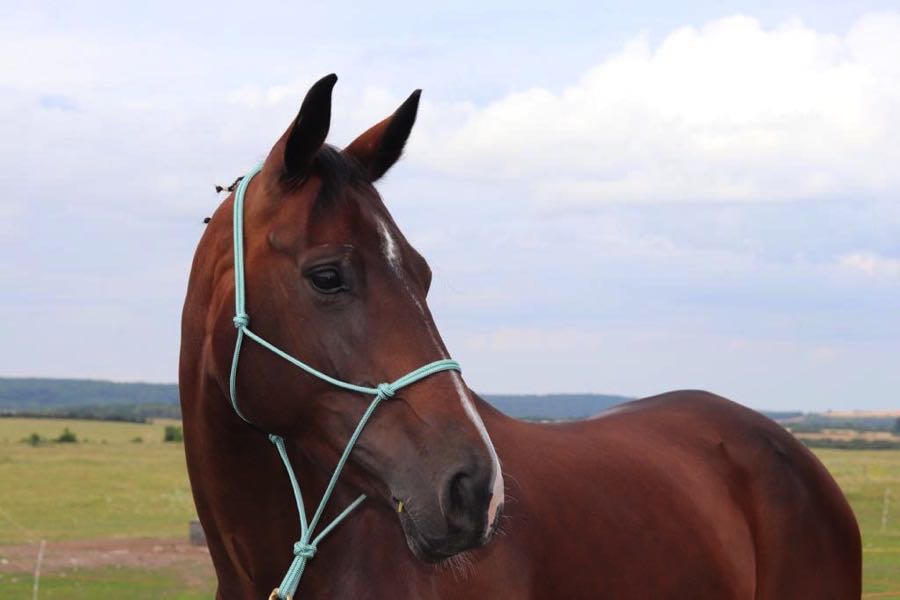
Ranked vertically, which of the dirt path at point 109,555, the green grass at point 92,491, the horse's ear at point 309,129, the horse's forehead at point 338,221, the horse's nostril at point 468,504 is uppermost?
the horse's ear at point 309,129

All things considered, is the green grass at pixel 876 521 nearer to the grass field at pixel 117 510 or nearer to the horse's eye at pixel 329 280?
the grass field at pixel 117 510

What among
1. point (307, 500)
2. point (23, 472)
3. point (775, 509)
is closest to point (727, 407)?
point (775, 509)

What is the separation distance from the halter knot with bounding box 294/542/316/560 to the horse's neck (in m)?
0.05

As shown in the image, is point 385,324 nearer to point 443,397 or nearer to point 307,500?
point 443,397

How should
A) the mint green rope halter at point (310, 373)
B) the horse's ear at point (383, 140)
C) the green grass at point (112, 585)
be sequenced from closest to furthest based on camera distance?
the mint green rope halter at point (310, 373), the horse's ear at point (383, 140), the green grass at point (112, 585)

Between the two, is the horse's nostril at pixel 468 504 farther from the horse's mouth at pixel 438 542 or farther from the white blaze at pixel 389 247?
the white blaze at pixel 389 247

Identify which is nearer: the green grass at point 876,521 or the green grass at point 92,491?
the green grass at point 876,521

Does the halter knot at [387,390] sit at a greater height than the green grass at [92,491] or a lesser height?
greater

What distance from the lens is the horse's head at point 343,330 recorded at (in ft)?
10.7

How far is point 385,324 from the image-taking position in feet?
11.2

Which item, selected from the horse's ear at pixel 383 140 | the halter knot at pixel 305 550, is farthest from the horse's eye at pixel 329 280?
the halter knot at pixel 305 550

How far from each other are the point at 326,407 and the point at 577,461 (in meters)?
1.71

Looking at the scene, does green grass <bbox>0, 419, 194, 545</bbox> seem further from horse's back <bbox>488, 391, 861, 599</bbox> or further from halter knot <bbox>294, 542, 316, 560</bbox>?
halter knot <bbox>294, 542, 316, 560</bbox>

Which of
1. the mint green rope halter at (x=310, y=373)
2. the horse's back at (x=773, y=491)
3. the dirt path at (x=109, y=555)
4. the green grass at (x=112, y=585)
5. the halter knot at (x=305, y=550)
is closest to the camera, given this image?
the mint green rope halter at (x=310, y=373)
